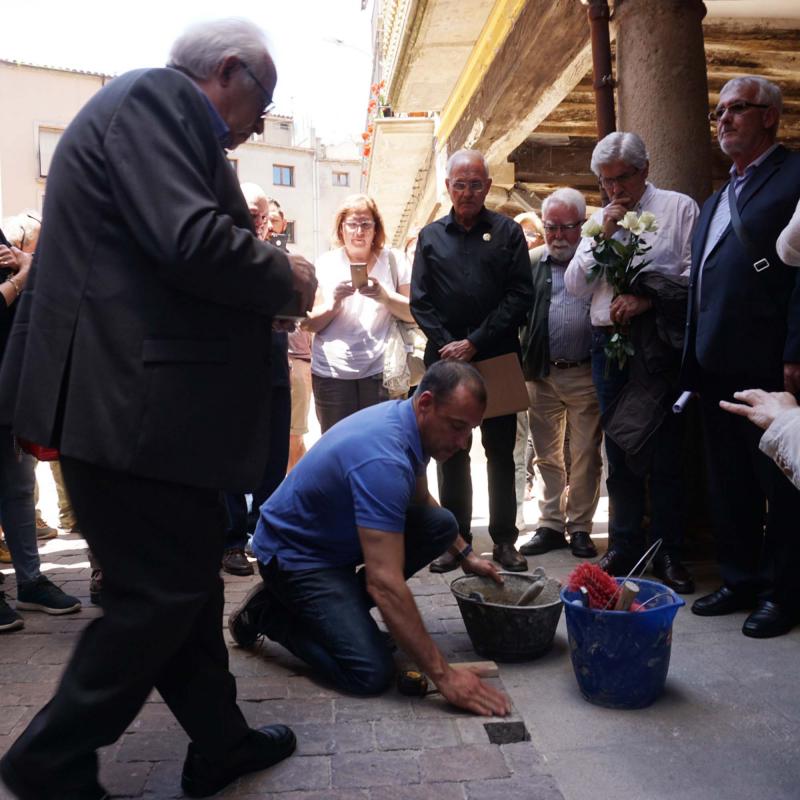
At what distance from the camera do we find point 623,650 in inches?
122

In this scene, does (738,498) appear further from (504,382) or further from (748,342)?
(504,382)

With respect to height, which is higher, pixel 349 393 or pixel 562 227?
pixel 562 227

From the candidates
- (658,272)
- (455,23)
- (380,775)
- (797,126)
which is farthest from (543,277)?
(797,126)

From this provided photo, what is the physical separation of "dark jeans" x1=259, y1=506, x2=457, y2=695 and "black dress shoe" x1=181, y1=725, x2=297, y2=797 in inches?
23.1

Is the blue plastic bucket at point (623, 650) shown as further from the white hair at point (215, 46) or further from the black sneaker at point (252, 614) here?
the white hair at point (215, 46)

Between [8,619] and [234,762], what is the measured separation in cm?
201

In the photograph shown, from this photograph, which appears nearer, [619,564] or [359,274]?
[619,564]

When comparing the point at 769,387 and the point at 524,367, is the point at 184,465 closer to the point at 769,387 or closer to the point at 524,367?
the point at 769,387

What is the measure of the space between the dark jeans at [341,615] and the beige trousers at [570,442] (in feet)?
5.59

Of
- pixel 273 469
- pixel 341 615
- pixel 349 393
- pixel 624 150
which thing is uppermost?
pixel 624 150

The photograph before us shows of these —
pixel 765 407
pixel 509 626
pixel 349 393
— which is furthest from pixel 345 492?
pixel 349 393

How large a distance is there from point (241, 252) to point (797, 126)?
9.19 meters

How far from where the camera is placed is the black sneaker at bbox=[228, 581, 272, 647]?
12.2ft

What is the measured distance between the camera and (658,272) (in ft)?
14.5
